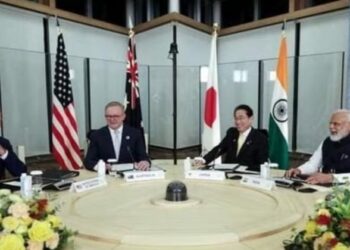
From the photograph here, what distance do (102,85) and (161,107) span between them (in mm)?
1409

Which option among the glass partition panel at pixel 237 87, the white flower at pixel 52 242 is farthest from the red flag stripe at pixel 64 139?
the glass partition panel at pixel 237 87

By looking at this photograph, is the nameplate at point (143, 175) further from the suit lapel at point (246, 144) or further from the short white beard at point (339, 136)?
the short white beard at point (339, 136)

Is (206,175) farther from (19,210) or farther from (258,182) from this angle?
(19,210)

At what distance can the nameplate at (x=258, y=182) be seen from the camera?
2.23 meters

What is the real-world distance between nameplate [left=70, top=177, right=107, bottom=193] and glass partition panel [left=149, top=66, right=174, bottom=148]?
527 cm

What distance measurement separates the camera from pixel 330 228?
3.79 feet

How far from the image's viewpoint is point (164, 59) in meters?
7.61

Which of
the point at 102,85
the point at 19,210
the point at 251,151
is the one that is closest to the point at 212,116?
the point at 251,151

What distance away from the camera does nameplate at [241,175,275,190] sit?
223 centimetres

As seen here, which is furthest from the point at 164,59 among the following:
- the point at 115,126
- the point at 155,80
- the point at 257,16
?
the point at 115,126

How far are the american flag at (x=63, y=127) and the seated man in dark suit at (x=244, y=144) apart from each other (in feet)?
6.43

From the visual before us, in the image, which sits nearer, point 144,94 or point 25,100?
point 25,100

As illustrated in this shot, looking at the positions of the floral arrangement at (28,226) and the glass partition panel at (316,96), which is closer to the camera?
the floral arrangement at (28,226)

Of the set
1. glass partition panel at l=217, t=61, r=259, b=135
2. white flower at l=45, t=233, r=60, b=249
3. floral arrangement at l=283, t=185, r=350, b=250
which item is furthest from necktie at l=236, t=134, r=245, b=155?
glass partition panel at l=217, t=61, r=259, b=135
